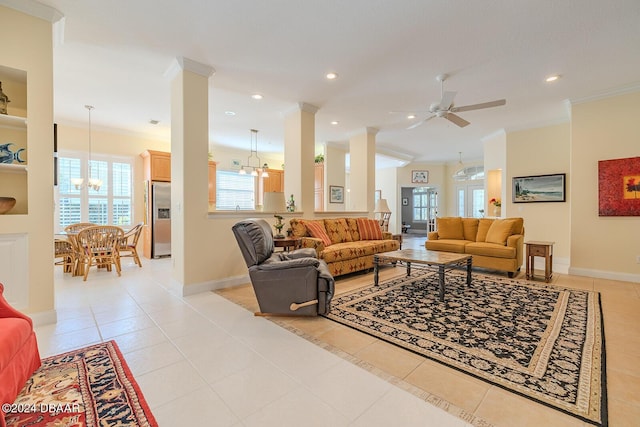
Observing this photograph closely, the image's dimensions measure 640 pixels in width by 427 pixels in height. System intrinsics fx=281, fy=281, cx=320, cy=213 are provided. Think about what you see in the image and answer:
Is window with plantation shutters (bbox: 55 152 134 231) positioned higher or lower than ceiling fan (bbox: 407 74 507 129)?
lower

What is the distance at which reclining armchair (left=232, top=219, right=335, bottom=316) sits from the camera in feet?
8.97

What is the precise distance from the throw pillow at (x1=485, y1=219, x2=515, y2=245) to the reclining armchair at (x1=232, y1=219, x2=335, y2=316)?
3487mm

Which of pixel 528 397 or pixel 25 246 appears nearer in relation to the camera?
pixel 528 397

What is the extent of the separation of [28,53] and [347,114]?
14.2 feet

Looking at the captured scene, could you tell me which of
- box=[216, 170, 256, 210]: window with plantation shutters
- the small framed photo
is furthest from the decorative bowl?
the small framed photo

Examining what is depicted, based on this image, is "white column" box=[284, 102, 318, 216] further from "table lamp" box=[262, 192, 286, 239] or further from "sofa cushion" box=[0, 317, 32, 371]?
"sofa cushion" box=[0, 317, 32, 371]

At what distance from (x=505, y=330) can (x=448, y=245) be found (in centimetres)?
262

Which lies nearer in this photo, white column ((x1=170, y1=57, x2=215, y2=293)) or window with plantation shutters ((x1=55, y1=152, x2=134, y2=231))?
white column ((x1=170, y1=57, x2=215, y2=293))

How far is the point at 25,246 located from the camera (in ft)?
8.35

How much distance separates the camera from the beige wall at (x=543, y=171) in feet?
18.5

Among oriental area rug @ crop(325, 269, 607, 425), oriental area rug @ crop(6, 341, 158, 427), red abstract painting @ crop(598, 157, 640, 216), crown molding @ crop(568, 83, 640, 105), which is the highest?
crown molding @ crop(568, 83, 640, 105)

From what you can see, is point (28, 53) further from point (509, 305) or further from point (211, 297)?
point (509, 305)

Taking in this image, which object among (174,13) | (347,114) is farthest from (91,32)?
(347,114)

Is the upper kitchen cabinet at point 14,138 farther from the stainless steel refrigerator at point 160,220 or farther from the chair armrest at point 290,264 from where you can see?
the stainless steel refrigerator at point 160,220
